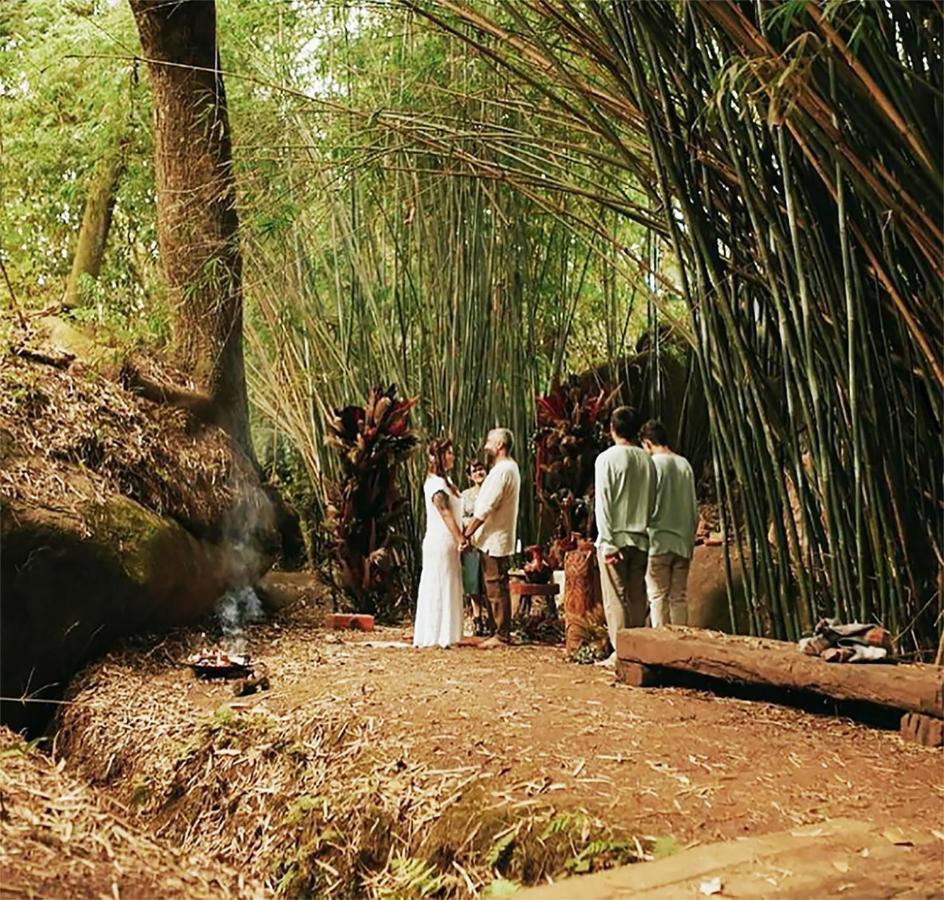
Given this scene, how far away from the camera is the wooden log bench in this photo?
4047 mm

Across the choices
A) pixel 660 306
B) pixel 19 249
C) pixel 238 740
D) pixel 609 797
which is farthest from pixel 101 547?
pixel 19 249

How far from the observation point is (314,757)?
4266mm

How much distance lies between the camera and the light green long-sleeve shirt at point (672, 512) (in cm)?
576

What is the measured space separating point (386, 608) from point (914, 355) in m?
4.43

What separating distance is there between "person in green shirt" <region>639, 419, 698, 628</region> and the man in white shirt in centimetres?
108

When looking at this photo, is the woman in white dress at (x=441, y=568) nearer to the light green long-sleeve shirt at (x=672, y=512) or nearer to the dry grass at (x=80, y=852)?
the light green long-sleeve shirt at (x=672, y=512)

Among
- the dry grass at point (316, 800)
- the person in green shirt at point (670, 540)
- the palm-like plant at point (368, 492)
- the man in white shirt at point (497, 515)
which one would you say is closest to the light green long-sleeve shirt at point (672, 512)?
the person in green shirt at point (670, 540)

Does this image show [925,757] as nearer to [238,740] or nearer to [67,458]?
[238,740]

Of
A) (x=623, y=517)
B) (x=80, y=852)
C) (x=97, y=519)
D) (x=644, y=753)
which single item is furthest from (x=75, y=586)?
(x=644, y=753)

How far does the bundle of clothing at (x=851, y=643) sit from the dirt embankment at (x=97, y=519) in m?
3.21

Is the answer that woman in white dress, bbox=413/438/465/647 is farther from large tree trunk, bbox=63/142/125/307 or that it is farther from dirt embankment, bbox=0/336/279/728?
large tree trunk, bbox=63/142/125/307

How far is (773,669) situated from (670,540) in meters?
1.34

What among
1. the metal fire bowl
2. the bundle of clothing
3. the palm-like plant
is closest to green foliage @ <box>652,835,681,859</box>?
the bundle of clothing

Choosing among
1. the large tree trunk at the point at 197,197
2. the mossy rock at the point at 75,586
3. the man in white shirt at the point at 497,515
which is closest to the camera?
the mossy rock at the point at 75,586
